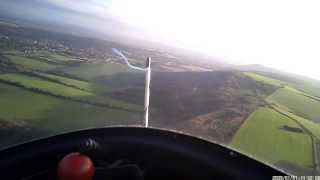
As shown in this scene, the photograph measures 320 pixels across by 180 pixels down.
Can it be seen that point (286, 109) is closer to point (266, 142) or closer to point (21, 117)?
point (266, 142)

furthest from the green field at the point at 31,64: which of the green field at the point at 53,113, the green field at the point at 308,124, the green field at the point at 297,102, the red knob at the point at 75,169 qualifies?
the red knob at the point at 75,169

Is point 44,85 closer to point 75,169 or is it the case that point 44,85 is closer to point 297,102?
point 297,102

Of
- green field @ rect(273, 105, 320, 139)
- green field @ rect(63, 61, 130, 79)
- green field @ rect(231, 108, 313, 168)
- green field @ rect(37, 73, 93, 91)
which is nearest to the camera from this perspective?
green field @ rect(231, 108, 313, 168)

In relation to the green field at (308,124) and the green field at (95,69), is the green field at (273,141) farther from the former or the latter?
the green field at (95,69)

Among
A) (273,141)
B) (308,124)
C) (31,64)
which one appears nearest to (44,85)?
(31,64)

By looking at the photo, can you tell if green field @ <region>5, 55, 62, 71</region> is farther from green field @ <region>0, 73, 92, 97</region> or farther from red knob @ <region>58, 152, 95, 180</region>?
red knob @ <region>58, 152, 95, 180</region>

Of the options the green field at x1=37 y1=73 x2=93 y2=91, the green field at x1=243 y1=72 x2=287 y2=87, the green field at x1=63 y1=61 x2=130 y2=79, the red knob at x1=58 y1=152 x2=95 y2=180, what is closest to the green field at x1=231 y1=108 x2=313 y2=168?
the green field at x1=243 y1=72 x2=287 y2=87
